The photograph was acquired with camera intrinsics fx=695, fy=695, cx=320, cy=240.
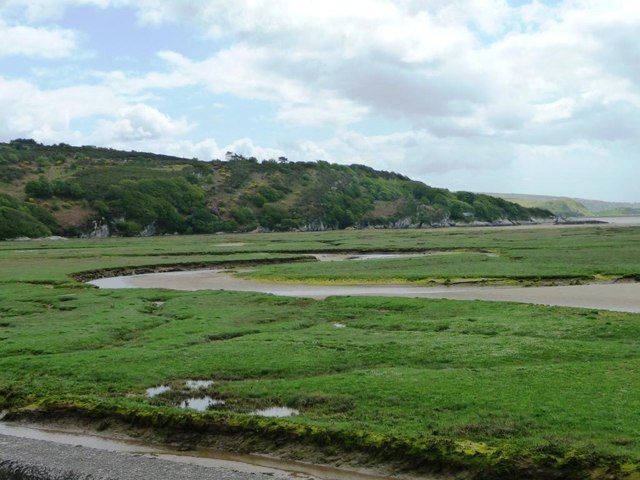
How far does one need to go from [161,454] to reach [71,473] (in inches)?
111

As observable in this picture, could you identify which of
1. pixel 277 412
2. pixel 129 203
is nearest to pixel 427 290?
pixel 277 412

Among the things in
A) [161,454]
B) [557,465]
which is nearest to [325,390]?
[161,454]

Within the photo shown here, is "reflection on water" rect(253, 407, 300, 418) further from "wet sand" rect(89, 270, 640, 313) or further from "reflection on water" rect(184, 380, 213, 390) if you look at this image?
"wet sand" rect(89, 270, 640, 313)

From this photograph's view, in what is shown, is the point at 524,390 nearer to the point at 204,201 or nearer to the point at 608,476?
the point at 608,476

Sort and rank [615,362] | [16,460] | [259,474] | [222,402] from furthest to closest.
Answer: [615,362]
[222,402]
[16,460]
[259,474]

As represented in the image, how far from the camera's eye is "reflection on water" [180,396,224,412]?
2083cm

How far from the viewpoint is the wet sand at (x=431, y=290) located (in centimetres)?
4153

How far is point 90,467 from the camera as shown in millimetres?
15734

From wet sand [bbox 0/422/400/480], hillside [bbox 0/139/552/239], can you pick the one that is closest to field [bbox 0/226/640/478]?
wet sand [bbox 0/422/400/480]

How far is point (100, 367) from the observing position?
2484cm

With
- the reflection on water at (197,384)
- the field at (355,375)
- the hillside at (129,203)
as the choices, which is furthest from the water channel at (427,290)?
the hillside at (129,203)

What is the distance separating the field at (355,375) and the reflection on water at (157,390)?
238 millimetres

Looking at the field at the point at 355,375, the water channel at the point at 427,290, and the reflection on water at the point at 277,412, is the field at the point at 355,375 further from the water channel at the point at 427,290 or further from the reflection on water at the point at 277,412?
the water channel at the point at 427,290

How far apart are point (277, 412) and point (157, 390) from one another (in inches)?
194
